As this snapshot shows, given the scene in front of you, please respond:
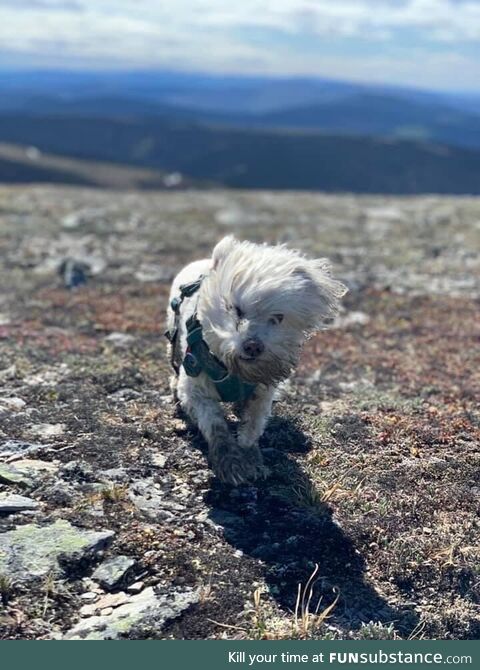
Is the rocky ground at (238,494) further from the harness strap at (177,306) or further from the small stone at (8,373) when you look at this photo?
the harness strap at (177,306)

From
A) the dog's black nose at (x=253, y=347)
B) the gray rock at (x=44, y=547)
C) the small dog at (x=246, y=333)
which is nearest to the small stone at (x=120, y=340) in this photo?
the small dog at (x=246, y=333)

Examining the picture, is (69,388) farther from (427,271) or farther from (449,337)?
(427,271)

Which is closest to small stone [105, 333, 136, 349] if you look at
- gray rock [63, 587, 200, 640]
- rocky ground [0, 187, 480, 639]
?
rocky ground [0, 187, 480, 639]

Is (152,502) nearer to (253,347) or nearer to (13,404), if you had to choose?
(253,347)

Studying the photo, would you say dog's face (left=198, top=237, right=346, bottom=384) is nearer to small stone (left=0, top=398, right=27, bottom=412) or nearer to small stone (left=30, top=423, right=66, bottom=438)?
small stone (left=30, top=423, right=66, bottom=438)

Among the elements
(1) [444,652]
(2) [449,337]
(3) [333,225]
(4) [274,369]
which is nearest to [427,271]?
(2) [449,337]

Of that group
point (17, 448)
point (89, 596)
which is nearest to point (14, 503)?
point (17, 448)
